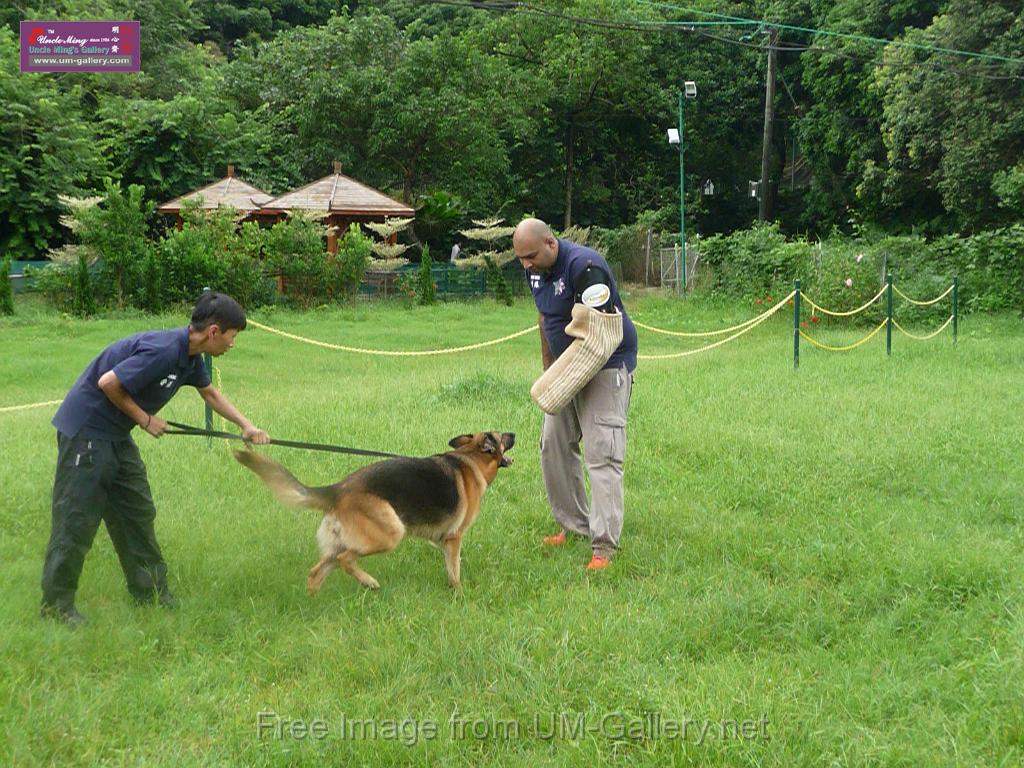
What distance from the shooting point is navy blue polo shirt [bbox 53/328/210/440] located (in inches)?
165

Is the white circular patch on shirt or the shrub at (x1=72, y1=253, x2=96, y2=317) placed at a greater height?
the white circular patch on shirt

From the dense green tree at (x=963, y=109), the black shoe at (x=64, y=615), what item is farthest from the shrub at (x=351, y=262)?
the black shoe at (x=64, y=615)

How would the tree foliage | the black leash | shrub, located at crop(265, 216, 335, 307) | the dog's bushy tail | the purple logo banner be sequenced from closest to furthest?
the dog's bushy tail
the black leash
shrub, located at crop(265, 216, 335, 307)
the tree foliage
the purple logo banner

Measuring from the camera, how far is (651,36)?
1508 inches

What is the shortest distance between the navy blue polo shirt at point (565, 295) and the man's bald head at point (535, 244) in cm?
8

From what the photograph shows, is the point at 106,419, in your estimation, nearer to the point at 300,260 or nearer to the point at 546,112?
the point at 300,260

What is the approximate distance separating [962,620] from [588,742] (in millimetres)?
2060

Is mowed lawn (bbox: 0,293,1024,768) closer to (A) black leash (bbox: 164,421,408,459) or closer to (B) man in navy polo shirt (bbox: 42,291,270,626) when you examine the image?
(B) man in navy polo shirt (bbox: 42,291,270,626)


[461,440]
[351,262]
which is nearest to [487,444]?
[461,440]

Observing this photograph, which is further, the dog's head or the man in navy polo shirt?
the dog's head

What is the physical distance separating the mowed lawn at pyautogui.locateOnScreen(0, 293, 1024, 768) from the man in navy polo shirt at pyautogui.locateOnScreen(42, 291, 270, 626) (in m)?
0.33

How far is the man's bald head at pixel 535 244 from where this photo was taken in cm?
506

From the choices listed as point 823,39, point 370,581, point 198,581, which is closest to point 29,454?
point 198,581

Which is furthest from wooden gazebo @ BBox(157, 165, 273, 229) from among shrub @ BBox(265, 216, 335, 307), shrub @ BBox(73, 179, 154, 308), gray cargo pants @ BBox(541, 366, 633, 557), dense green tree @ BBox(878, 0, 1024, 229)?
gray cargo pants @ BBox(541, 366, 633, 557)
